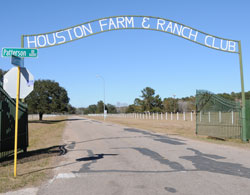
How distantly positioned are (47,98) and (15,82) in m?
52.2

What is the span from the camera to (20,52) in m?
6.88

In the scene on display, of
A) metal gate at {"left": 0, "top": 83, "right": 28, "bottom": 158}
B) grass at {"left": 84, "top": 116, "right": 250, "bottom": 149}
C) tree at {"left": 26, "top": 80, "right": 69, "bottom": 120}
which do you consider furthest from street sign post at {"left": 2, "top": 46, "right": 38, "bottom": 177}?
tree at {"left": 26, "top": 80, "right": 69, "bottom": 120}

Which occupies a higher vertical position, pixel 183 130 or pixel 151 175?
pixel 151 175

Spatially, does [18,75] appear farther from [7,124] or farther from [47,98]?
[47,98]

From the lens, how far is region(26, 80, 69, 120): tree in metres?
55.1

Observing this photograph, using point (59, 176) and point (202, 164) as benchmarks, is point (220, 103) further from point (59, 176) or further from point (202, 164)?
point (59, 176)

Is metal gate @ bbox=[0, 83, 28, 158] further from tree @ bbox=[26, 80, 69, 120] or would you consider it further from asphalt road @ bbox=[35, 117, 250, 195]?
tree @ bbox=[26, 80, 69, 120]

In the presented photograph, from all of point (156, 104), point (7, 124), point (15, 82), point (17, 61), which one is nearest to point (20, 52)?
point (17, 61)

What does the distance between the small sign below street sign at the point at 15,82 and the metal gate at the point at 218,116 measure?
11188 mm

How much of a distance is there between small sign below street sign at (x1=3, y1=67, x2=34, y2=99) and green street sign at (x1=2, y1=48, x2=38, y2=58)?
397 mm

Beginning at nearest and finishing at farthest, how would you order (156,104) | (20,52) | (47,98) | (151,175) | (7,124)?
(151,175) < (20,52) < (7,124) < (47,98) < (156,104)

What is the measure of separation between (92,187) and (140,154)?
4.52 metres

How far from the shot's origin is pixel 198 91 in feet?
53.8

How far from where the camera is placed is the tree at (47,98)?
181ft
